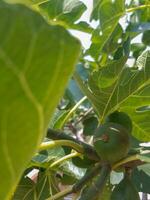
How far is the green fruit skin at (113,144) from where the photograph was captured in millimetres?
Answer: 646

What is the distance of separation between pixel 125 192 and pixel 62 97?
0.23m

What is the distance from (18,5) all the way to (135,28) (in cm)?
104

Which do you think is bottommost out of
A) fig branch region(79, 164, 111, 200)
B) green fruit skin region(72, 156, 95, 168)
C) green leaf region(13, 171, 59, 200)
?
green leaf region(13, 171, 59, 200)

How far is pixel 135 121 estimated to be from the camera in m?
0.84

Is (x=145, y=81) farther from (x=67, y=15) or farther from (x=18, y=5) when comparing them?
(x=18, y=5)

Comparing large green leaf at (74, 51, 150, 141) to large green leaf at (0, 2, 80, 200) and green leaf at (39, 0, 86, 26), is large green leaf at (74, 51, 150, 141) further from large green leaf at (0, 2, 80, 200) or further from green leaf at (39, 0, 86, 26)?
large green leaf at (0, 2, 80, 200)

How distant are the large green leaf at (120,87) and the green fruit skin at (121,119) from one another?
0.01 meters

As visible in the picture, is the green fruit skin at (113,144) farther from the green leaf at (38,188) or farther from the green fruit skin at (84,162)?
the green leaf at (38,188)

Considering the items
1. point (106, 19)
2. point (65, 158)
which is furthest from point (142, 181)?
point (106, 19)

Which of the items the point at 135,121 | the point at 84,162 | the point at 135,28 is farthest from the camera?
the point at 135,28

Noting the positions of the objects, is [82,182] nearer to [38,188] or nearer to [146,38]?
[38,188]

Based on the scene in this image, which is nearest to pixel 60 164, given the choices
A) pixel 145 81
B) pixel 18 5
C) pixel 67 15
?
pixel 145 81

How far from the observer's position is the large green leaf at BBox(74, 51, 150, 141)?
2.43ft

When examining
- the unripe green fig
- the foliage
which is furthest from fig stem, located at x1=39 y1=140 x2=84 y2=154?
the unripe green fig
